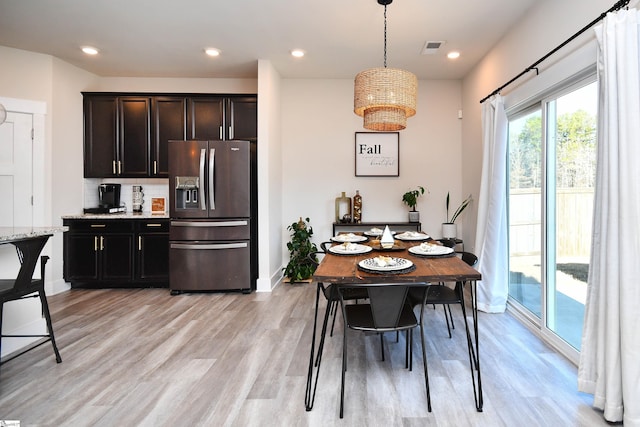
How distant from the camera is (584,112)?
7.36ft

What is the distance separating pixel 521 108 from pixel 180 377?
364 centimetres

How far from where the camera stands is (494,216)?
3143mm

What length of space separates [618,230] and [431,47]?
2.78 metres

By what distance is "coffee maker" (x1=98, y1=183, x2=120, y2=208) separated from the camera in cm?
434

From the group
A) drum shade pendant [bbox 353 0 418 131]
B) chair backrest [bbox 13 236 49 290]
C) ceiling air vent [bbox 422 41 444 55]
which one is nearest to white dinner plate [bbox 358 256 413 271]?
drum shade pendant [bbox 353 0 418 131]

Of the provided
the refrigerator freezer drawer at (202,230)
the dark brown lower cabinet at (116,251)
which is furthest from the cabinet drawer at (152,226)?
the refrigerator freezer drawer at (202,230)

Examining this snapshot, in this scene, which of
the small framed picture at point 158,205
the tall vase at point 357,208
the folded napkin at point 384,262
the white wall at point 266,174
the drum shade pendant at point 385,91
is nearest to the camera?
the folded napkin at point 384,262

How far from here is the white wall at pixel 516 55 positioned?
223 centimetres

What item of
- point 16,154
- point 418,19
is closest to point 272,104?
point 418,19

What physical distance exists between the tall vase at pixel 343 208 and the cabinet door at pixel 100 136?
310cm

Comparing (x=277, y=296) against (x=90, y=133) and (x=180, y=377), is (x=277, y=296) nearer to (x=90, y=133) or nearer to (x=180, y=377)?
(x=180, y=377)

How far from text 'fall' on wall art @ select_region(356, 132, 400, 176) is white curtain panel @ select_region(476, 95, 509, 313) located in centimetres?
145

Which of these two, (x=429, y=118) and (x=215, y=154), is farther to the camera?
(x=429, y=118)

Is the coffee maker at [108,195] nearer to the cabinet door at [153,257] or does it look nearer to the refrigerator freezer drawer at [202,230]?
the cabinet door at [153,257]
